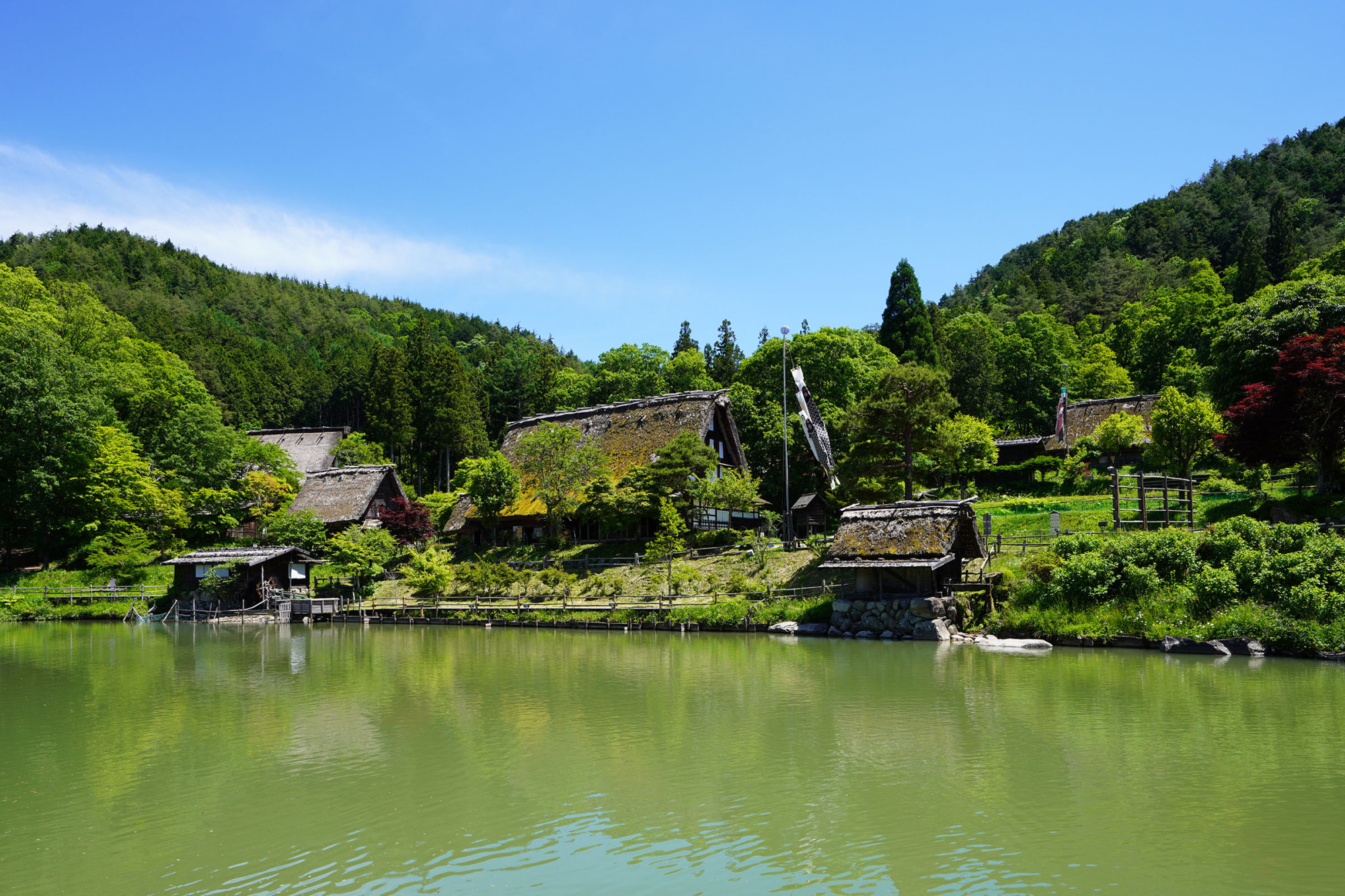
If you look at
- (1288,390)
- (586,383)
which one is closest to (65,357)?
(586,383)

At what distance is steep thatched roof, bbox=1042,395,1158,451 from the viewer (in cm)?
4606

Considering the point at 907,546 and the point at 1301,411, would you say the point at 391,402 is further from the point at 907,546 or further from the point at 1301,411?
the point at 1301,411

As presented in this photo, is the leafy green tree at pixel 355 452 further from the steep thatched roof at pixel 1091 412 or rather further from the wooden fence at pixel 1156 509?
the wooden fence at pixel 1156 509

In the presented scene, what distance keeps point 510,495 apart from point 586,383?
18.1 meters

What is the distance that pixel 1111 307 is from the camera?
247ft

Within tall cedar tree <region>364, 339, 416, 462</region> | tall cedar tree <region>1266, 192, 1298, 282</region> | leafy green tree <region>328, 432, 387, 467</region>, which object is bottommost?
leafy green tree <region>328, 432, 387, 467</region>

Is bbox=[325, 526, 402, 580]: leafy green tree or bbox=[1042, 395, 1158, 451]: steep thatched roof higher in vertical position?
bbox=[1042, 395, 1158, 451]: steep thatched roof

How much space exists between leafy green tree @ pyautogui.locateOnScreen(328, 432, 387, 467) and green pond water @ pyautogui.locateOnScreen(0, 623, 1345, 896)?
126ft

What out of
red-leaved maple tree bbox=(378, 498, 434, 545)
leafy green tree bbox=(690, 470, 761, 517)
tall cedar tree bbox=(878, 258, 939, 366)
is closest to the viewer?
leafy green tree bbox=(690, 470, 761, 517)

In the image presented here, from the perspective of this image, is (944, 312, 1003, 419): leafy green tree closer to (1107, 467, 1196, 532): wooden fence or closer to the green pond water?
(1107, 467, 1196, 532): wooden fence

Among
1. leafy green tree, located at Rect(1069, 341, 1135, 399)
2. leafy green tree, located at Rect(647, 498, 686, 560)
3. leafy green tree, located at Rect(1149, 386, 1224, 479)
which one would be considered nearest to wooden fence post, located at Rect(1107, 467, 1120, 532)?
leafy green tree, located at Rect(1149, 386, 1224, 479)

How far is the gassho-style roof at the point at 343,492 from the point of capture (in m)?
45.8

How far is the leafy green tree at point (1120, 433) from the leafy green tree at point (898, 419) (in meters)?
15.5

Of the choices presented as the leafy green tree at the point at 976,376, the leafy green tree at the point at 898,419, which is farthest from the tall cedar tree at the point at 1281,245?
the leafy green tree at the point at 898,419
